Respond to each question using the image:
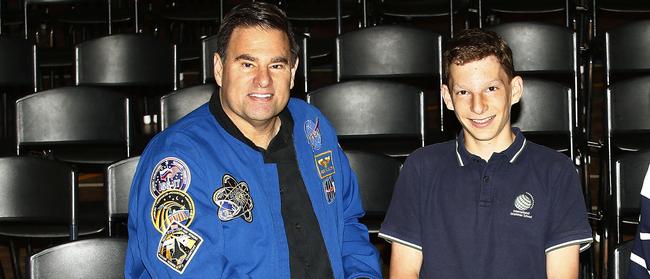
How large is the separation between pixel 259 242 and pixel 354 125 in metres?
1.69

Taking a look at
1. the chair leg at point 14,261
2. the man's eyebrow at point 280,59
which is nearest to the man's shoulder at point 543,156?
the man's eyebrow at point 280,59

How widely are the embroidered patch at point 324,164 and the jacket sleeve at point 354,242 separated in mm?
64

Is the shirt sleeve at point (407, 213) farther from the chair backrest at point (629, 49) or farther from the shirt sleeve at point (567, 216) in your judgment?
the chair backrest at point (629, 49)

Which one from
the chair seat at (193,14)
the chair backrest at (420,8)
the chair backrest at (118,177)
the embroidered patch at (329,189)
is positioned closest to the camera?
the embroidered patch at (329,189)

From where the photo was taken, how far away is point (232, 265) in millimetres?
2244

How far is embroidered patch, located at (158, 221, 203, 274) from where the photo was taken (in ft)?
7.07

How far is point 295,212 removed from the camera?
7.77 feet

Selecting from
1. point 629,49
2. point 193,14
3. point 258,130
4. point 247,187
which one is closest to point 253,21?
point 258,130

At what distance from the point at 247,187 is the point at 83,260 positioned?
0.59m

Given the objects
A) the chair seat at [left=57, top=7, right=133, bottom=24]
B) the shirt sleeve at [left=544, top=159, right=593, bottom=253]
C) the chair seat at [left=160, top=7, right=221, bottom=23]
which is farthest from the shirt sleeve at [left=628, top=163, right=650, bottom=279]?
the chair seat at [left=57, top=7, right=133, bottom=24]

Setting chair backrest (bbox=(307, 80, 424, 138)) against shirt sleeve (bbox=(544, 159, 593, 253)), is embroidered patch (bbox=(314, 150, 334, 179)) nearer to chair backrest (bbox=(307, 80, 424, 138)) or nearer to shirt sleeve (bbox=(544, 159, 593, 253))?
shirt sleeve (bbox=(544, 159, 593, 253))

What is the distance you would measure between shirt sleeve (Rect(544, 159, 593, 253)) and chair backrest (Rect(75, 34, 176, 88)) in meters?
2.60

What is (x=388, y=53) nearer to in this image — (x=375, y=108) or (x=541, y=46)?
(x=375, y=108)

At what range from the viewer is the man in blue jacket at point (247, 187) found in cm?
218
